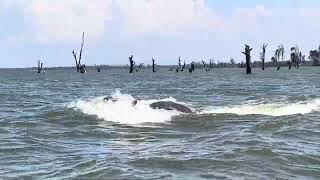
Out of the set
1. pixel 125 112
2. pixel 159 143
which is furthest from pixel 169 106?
pixel 159 143

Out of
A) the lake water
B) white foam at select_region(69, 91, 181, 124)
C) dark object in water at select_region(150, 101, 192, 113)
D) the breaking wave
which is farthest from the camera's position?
dark object in water at select_region(150, 101, 192, 113)

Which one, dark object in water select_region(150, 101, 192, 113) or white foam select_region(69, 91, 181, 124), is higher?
dark object in water select_region(150, 101, 192, 113)

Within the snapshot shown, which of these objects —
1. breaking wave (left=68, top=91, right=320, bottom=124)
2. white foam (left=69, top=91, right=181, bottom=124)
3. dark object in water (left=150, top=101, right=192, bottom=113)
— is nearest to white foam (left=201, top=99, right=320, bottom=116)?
breaking wave (left=68, top=91, right=320, bottom=124)

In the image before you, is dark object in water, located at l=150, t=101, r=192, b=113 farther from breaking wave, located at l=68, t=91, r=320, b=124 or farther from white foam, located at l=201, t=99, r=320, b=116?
white foam, located at l=201, t=99, r=320, b=116

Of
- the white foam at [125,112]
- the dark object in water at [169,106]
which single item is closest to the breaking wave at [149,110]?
the white foam at [125,112]

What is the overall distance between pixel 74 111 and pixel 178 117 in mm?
5118

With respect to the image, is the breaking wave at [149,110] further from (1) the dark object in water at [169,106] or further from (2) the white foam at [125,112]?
(1) the dark object in water at [169,106]

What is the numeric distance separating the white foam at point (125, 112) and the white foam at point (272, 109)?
2.19 metres

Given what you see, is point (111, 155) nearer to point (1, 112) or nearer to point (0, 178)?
point (0, 178)

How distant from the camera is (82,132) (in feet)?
58.4

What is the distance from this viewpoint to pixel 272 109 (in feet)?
79.0

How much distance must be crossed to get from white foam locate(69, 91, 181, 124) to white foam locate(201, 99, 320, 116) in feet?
7.17

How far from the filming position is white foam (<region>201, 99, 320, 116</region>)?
2297 centimetres

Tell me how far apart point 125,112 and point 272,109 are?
5.69 m
